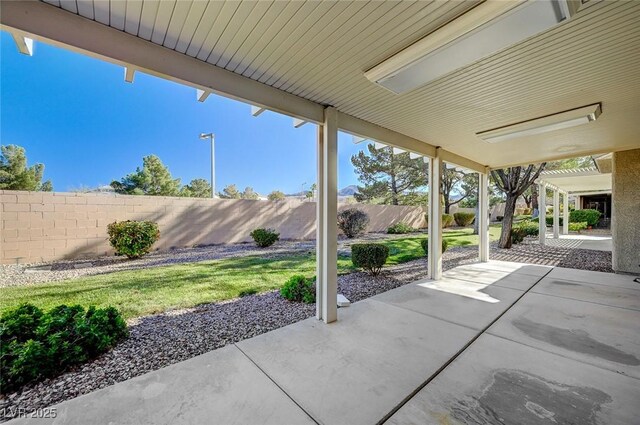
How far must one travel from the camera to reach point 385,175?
18781mm

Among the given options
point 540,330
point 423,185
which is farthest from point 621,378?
point 423,185

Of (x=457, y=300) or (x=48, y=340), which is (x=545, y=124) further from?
(x=48, y=340)

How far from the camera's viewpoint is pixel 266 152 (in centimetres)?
3266

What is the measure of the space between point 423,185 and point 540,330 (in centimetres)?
1587

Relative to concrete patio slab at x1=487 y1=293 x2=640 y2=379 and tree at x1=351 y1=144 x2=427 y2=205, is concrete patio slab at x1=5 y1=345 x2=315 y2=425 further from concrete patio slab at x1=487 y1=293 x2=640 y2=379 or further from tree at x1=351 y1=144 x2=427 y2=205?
tree at x1=351 y1=144 x2=427 y2=205

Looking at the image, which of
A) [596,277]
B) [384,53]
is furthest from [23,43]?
[596,277]

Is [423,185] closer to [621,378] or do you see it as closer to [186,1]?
[621,378]

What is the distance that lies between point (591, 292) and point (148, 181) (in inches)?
905

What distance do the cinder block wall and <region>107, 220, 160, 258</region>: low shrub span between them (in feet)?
1.59

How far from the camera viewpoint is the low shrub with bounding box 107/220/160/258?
21.2ft

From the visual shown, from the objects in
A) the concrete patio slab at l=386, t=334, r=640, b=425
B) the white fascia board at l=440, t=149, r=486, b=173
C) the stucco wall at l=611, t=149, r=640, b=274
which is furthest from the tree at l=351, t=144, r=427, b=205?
the concrete patio slab at l=386, t=334, r=640, b=425

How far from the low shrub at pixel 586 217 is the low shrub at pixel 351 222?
15.8 meters

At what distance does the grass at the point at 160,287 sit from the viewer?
3803 millimetres

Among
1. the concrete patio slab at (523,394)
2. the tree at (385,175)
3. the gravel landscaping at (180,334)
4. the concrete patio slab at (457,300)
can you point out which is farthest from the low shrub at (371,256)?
the tree at (385,175)
